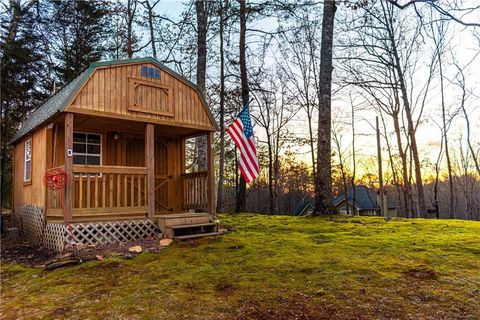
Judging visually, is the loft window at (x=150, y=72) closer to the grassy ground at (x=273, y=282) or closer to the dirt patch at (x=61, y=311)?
the grassy ground at (x=273, y=282)

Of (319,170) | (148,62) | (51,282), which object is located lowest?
(51,282)

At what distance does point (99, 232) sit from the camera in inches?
257

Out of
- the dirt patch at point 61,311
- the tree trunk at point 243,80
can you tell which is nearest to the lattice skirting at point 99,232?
the dirt patch at point 61,311

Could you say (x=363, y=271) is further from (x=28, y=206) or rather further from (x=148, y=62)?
(x=28, y=206)

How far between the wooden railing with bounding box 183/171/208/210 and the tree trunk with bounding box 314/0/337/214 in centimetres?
291

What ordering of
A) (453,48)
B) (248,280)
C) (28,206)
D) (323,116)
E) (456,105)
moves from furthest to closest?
(456,105) → (453,48) → (323,116) → (28,206) → (248,280)

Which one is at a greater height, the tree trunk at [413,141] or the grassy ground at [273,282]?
the tree trunk at [413,141]

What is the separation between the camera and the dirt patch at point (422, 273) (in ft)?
12.7

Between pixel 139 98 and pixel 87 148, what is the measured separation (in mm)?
2270

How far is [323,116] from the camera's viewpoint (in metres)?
9.12

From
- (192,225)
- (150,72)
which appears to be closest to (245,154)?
(192,225)

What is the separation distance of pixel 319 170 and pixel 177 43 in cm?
991

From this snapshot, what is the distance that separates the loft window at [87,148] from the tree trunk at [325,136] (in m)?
5.60

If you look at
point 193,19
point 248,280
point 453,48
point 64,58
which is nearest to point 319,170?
point 248,280
